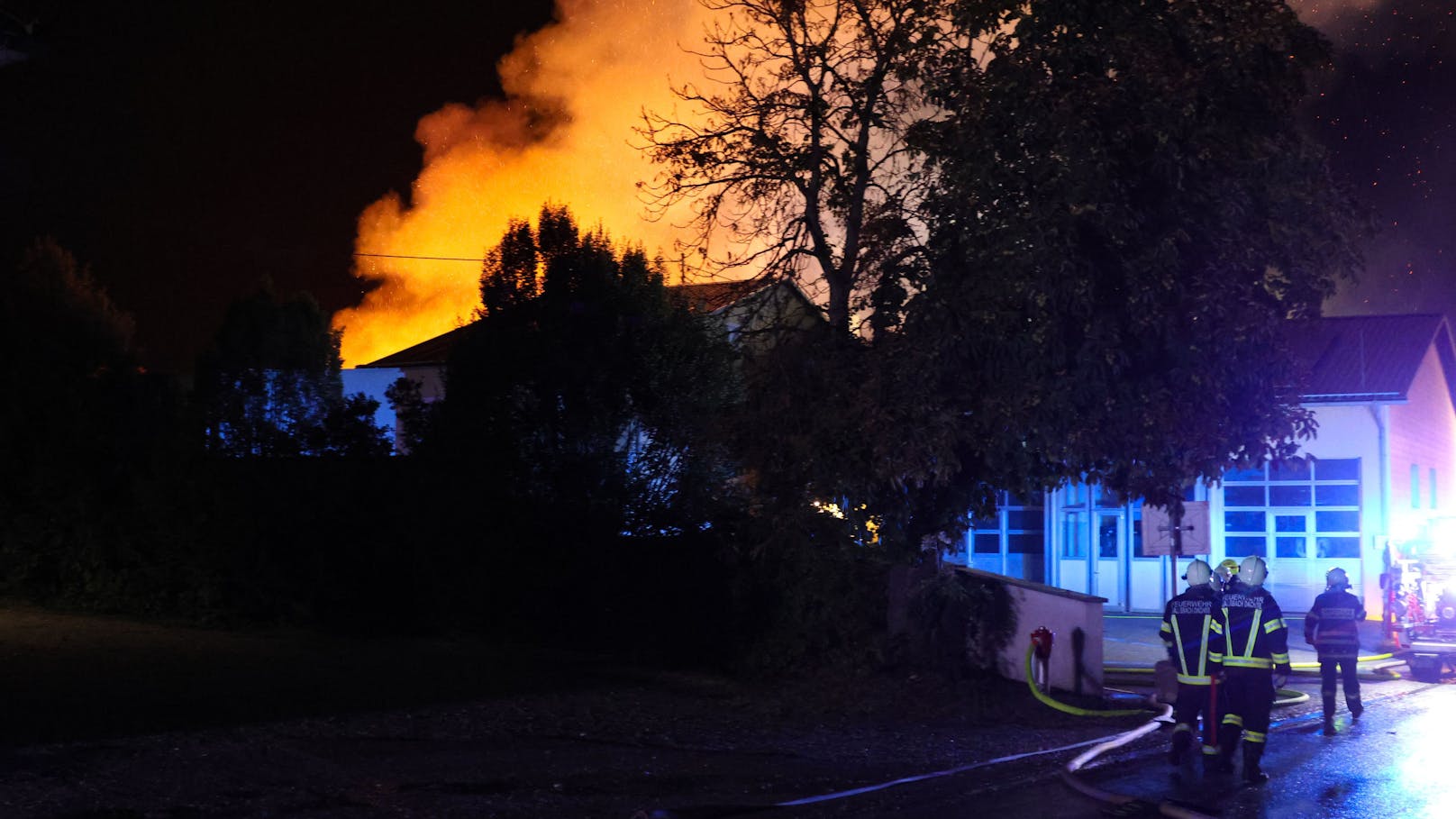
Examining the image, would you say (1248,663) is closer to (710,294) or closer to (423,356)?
(710,294)

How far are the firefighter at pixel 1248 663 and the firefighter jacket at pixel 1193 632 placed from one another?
0.20ft

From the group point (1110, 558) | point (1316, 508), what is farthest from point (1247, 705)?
point (1110, 558)

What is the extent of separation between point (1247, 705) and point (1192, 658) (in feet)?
1.97

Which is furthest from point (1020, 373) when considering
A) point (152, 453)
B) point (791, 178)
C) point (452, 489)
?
point (152, 453)

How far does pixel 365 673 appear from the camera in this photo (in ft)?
50.6

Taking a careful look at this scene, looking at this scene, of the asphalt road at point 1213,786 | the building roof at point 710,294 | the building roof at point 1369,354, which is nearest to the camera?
the asphalt road at point 1213,786

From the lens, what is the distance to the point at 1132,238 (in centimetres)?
1226

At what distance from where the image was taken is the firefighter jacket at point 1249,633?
34.0 feet

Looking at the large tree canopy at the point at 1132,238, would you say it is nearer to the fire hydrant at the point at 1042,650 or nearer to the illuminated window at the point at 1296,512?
the fire hydrant at the point at 1042,650

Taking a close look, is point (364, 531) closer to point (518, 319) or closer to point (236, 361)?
point (518, 319)

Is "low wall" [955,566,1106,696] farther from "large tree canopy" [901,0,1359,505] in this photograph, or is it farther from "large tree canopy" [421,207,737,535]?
"large tree canopy" [421,207,737,535]

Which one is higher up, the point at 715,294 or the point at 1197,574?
the point at 715,294

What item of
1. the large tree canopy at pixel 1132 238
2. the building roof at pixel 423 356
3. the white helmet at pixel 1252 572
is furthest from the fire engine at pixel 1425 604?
the building roof at pixel 423 356

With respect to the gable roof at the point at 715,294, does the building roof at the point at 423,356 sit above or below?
above
